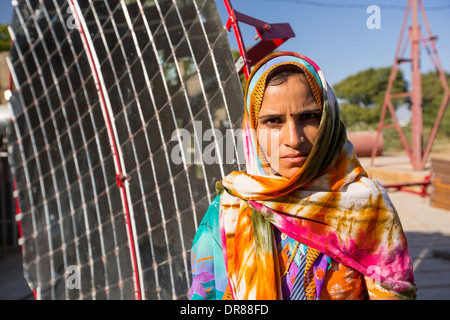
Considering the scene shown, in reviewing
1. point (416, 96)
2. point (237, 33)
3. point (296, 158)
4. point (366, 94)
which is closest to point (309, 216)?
point (296, 158)

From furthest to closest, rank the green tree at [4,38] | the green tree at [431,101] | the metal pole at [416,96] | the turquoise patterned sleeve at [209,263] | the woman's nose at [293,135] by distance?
1. the green tree at [431,101]
2. the green tree at [4,38]
3. the metal pole at [416,96]
4. the turquoise patterned sleeve at [209,263]
5. the woman's nose at [293,135]

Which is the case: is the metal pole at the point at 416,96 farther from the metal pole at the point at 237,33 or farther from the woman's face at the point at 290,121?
the woman's face at the point at 290,121

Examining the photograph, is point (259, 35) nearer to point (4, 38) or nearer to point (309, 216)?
point (309, 216)

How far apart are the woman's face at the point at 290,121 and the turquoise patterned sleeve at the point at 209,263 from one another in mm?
314

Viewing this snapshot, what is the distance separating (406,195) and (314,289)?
390 inches

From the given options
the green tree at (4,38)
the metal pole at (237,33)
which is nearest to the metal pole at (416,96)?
the metal pole at (237,33)

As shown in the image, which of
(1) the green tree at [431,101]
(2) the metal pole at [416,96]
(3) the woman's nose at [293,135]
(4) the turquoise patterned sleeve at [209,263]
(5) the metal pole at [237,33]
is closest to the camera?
(3) the woman's nose at [293,135]

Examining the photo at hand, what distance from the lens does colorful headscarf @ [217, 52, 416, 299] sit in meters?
1.06

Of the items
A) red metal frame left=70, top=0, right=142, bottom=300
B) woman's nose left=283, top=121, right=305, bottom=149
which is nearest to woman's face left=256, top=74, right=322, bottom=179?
woman's nose left=283, top=121, right=305, bottom=149

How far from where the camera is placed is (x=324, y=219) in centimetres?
108

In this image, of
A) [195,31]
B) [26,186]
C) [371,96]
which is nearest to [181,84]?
[195,31]

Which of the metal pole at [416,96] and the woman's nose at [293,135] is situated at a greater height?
the metal pole at [416,96]

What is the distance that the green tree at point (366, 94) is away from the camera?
136ft
